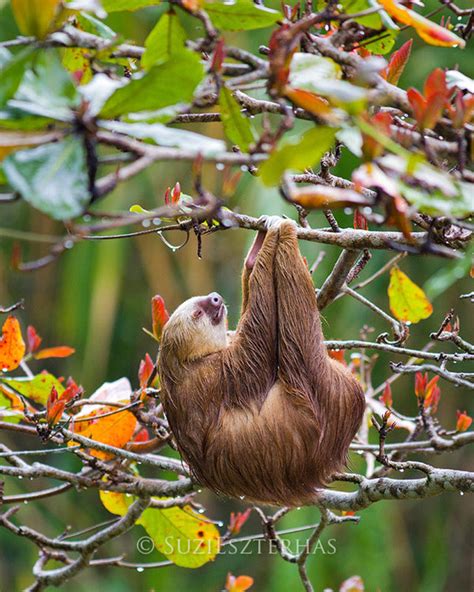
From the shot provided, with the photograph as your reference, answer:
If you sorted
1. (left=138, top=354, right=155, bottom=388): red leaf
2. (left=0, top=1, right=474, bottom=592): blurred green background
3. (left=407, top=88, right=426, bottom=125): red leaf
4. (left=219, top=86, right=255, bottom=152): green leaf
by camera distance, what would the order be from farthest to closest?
1. (left=0, top=1, right=474, bottom=592): blurred green background
2. (left=138, top=354, right=155, bottom=388): red leaf
3. (left=219, top=86, right=255, bottom=152): green leaf
4. (left=407, top=88, right=426, bottom=125): red leaf

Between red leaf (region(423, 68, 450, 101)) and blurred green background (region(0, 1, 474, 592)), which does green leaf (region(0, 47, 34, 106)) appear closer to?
red leaf (region(423, 68, 450, 101))

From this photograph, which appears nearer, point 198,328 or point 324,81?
point 324,81

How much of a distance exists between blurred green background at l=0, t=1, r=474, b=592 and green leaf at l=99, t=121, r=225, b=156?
5.22 m

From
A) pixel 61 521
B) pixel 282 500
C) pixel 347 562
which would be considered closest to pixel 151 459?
pixel 282 500

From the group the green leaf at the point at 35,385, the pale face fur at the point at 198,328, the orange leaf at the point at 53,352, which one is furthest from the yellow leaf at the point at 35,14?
the orange leaf at the point at 53,352

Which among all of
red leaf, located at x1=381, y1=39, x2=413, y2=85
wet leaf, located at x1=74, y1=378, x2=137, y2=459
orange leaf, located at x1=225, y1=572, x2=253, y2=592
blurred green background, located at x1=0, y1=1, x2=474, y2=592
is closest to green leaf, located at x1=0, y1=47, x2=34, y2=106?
red leaf, located at x1=381, y1=39, x2=413, y2=85

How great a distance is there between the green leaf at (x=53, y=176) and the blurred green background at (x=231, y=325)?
5.31 m

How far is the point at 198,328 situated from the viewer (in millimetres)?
3162

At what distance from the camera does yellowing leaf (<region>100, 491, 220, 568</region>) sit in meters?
3.07

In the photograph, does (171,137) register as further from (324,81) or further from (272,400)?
(272,400)

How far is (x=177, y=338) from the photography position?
3.08m

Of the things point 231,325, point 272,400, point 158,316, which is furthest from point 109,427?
point 231,325

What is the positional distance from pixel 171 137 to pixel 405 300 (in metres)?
1.62

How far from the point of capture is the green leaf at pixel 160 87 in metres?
1.33
